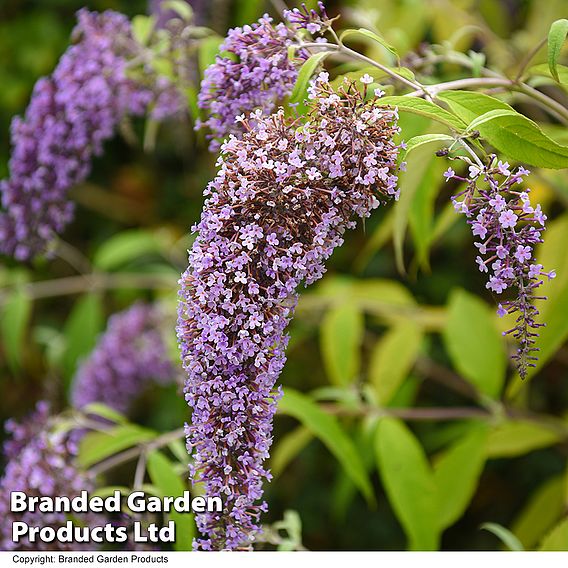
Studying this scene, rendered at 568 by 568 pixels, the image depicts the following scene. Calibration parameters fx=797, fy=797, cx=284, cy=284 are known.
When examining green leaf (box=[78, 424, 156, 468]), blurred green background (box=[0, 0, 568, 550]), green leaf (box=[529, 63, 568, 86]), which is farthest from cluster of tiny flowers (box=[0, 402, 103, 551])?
green leaf (box=[529, 63, 568, 86])

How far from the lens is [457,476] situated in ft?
6.08

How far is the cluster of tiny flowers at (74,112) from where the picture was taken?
1740mm

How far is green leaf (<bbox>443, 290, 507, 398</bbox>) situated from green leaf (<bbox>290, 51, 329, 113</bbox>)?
1.05m

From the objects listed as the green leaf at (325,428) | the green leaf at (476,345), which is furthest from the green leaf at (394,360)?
the green leaf at (325,428)

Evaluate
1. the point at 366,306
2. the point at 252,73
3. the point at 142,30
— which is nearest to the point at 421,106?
the point at 252,73

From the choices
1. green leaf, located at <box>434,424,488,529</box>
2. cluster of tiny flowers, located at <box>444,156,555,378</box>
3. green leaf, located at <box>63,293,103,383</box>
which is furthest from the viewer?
green leaf, located at <box>63,293,103,383</box>

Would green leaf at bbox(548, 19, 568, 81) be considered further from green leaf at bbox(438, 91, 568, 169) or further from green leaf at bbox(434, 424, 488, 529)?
green leaf at bbox(434, 424, 488, 529)

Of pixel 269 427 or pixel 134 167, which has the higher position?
pixel 134 167

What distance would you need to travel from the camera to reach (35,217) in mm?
1827

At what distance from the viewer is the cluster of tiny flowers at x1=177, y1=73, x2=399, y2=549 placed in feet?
3.31
